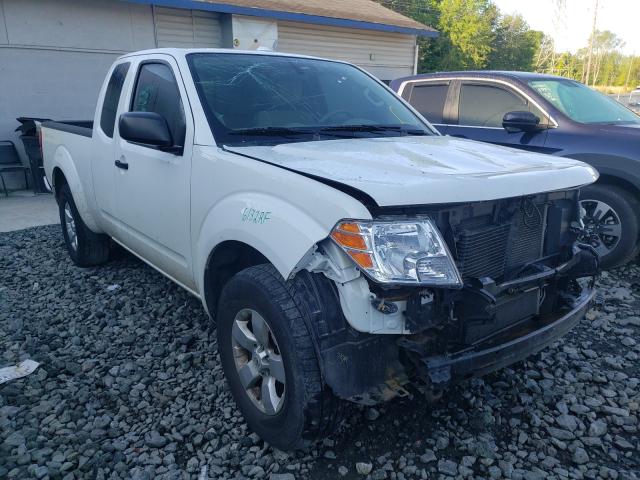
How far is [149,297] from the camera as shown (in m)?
4.32

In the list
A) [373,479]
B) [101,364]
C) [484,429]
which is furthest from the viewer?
[101,364]

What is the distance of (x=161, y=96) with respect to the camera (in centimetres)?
336

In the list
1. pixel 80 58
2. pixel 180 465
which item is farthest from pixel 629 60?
pixel 180 465

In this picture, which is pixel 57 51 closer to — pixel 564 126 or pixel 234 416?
pixel 564 126

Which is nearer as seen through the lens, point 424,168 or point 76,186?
point 424,168

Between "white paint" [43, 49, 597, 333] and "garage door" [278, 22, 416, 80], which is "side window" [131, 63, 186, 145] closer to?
"white paint" [43, 49, 597, 333]

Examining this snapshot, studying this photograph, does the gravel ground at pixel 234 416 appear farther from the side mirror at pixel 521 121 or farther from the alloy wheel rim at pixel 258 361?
the side mirror at pixel 521 121

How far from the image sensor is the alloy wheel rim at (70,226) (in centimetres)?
498

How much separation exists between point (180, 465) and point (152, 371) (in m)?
0.93

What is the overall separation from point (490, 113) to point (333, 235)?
177 inches

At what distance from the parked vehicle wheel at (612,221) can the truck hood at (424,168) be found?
242 centimetres

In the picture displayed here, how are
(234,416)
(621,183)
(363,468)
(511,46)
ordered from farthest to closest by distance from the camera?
(511,46) < (621,183) < (234,416) < (363,468)

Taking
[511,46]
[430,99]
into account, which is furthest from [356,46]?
[511,46]

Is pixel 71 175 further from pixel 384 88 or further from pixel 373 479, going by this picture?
pixel 373 479
